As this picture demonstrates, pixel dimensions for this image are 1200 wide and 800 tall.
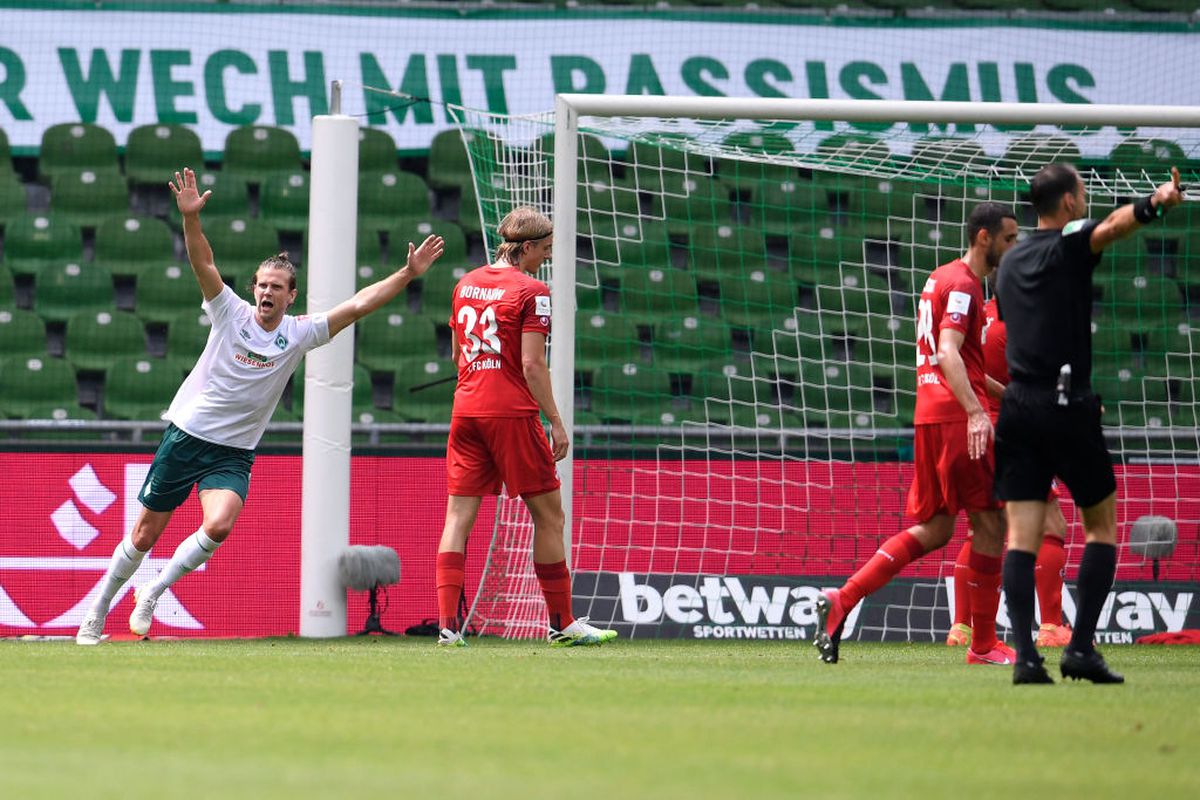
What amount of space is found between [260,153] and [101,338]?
2.23 metres

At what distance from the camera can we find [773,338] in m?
11.5

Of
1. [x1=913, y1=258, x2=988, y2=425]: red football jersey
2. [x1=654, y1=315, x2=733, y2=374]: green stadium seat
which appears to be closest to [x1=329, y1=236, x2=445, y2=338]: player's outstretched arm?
[x1=913, y1=258, x2=988, y2=425]: red football jersey

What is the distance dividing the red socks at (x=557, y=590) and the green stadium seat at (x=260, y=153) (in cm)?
734

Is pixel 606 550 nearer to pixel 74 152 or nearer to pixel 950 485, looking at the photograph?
pixel 950 485

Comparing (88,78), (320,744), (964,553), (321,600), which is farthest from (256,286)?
(88,78)

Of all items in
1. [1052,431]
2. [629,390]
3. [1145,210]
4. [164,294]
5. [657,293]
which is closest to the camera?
[1145,210]

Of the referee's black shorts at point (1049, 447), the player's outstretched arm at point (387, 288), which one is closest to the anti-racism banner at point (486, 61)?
the player's outstretched arm at point (387, 288)

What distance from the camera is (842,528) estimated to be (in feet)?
32.4

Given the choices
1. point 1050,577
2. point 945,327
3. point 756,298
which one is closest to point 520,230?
point 945,327

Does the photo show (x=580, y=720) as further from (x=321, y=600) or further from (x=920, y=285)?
(x=920, y=285)

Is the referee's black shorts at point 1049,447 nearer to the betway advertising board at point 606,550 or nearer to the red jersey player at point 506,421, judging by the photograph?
the red jersey player at point 506,421

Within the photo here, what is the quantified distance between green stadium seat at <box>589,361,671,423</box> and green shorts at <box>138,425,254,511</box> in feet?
15.9

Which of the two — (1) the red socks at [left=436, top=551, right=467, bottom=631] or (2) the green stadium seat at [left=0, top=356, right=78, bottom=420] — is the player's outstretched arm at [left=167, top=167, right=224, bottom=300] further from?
(2) the green stadium seat at [left=0, top=356, right=78, bottom=420]

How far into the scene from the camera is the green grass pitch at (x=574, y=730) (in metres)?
3.41
